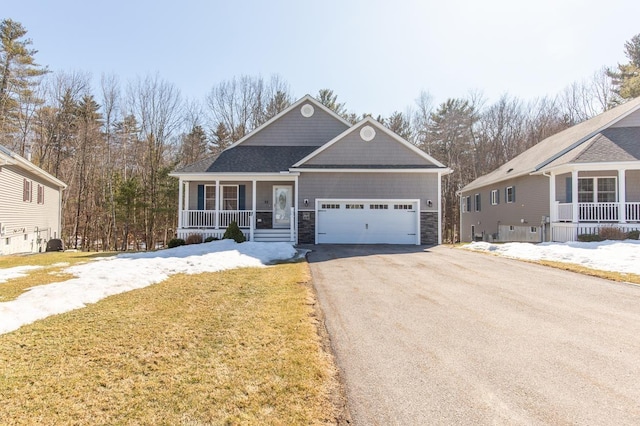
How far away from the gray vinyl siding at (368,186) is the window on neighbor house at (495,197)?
7394 millimetres

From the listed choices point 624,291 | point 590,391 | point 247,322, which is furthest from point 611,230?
point 247,322

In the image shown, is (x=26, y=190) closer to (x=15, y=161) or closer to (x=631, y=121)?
(x=15, y=161)

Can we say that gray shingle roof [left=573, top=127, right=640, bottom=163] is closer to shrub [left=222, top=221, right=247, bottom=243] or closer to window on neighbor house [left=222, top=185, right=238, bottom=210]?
shrub [left=222, top=221, right=247, bottom=243]

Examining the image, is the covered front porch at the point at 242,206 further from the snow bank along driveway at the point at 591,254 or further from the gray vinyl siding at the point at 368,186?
the snow bank along driveway at the point at 591,254

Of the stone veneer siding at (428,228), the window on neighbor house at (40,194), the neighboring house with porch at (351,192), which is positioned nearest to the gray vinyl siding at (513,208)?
the neighboring house with porch at (351,192)

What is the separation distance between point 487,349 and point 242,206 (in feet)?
47.0

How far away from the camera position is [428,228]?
15.8 m

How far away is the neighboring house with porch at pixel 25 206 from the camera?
13.8 metres

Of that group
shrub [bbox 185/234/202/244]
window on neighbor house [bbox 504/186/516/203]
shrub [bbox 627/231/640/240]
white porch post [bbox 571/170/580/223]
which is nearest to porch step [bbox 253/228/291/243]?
shrub [bbox 185/234/202/244]

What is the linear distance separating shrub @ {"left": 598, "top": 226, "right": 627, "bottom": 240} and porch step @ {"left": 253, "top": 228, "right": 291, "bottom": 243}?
1234 centimetres

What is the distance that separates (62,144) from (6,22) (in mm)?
8172

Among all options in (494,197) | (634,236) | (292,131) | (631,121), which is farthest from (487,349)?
(494,197)

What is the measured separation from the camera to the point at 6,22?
22.4m

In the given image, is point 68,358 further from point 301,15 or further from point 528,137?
point 528,137
